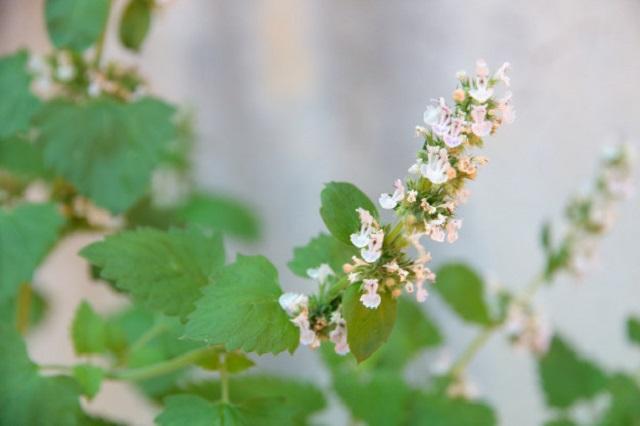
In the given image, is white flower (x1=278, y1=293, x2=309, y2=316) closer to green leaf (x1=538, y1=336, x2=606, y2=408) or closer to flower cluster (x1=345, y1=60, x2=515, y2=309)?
flower cluster (x1=345, y1=60, x2=515, y2=309)

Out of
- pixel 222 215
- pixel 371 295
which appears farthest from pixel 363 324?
pixel 222 215

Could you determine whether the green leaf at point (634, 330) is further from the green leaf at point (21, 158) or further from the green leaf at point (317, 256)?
the green leaf at point (21, 158)

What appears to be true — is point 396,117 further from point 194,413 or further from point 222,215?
point 194,413

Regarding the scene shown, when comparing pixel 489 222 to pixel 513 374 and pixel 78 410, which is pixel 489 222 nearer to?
pixel 513 374

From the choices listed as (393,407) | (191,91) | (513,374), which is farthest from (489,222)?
(191,91)

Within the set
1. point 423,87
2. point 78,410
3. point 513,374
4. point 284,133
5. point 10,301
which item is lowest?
point 78,410

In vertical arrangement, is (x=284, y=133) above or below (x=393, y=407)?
above

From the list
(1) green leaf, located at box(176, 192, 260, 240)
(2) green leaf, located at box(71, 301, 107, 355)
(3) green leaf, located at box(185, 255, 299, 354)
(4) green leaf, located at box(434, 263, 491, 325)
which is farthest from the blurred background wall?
(3) green leaf, located at box(185, 255, 299, 354)
